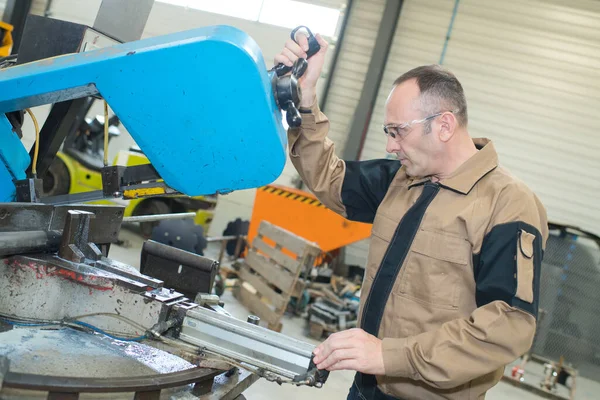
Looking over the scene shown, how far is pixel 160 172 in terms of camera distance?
1224mm

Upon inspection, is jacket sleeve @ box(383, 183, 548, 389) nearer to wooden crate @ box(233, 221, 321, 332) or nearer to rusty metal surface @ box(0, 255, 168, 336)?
rusty metal surface @ box(0, 255, 168, 336)

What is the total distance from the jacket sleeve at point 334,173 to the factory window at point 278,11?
5282 millimetres

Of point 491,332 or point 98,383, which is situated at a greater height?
point 491,332

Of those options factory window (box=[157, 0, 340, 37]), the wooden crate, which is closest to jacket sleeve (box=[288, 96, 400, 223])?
the wooden crate

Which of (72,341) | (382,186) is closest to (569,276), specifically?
(382,186)

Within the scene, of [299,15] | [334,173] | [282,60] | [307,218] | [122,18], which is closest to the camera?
[282,60]

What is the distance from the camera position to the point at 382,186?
1.68m

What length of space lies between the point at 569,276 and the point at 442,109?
14.6 ft

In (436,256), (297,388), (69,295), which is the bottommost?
(297,388)

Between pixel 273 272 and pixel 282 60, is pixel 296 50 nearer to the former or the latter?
pixel 282 60

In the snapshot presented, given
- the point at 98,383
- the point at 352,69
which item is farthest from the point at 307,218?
the point at 98,383

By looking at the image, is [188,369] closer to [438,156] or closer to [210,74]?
[210,74]

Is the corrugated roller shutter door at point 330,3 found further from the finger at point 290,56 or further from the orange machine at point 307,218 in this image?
the finger at point 290,56

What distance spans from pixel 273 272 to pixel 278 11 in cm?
413
